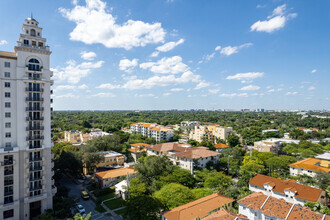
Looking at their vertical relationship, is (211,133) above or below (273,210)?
above

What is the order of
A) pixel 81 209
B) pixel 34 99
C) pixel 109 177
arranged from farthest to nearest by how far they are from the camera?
1. pixel 109 177
2. pixel 81 209
3. pixel 34 99

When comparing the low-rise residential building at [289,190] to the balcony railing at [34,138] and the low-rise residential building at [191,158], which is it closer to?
the low-rise residential building at [191,158]

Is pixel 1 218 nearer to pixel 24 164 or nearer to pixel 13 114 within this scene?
pixel 24 164

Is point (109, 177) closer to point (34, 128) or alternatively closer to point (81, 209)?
point (81, 209)

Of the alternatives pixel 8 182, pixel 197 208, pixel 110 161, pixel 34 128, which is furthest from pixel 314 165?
pixel 8 182

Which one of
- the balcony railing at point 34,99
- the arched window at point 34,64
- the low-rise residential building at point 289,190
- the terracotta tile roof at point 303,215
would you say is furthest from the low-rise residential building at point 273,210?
the arched window at point 34,64

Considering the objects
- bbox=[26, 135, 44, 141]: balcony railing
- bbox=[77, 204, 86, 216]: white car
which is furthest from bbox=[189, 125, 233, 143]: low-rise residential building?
bbox=[26, 135, 44, 141]: balcony railing

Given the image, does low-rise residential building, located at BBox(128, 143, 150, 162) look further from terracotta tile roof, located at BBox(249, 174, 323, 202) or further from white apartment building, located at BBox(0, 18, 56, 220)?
terracotta tile roof, located at BBox(249, 174, 323, 202)
